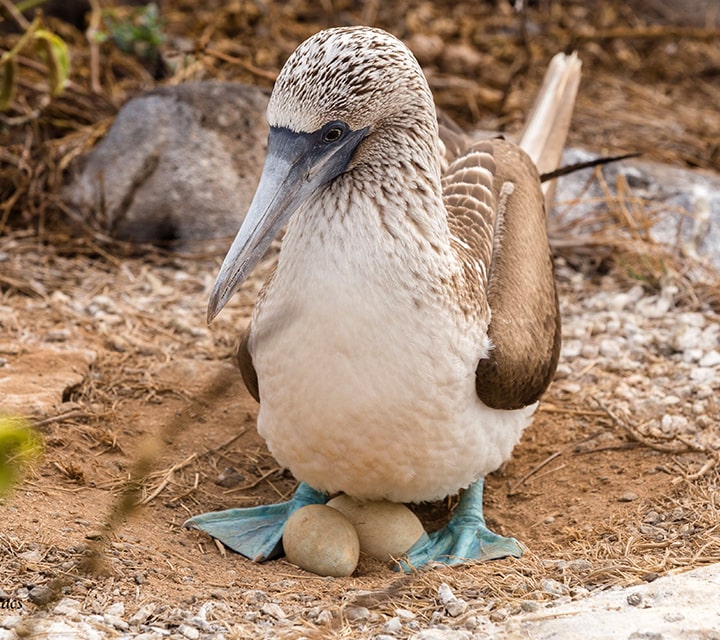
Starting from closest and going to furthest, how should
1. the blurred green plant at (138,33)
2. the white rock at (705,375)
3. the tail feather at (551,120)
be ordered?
the white rock at (705,375)
the tail feather at (551,120)
the blurred green plant at (138,33)

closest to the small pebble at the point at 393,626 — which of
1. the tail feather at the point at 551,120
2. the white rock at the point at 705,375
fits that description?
the white rock at the point at 705,375

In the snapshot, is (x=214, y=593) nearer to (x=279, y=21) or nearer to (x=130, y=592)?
(x=130, y=592)

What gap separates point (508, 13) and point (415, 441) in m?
6.43

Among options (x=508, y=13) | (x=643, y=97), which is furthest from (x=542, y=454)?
(x=508, y=13)

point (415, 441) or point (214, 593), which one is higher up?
point (415, 441)

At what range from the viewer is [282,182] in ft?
9.52

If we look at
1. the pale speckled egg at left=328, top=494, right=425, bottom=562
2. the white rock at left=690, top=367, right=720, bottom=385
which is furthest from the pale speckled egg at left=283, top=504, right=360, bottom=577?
the white rock at left=690, top=367, right=720, bottom=385

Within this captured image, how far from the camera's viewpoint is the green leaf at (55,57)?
5.18 m

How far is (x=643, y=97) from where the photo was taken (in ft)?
25.5

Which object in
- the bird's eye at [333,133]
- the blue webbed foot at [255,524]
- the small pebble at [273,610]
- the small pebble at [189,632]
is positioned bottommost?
the blue webbed foot at [255,524]

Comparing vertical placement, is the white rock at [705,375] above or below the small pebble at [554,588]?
below

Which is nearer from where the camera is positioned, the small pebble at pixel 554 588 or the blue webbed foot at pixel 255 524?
the small pebble at pixel 554 588

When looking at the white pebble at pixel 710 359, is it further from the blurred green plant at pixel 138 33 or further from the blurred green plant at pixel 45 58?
the blurred green plant at pixel 138 33

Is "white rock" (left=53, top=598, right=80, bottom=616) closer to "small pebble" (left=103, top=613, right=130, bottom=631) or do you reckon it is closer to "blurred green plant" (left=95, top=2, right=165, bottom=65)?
"small pebble" (left=103, top=613, right=130, bottom=631)
